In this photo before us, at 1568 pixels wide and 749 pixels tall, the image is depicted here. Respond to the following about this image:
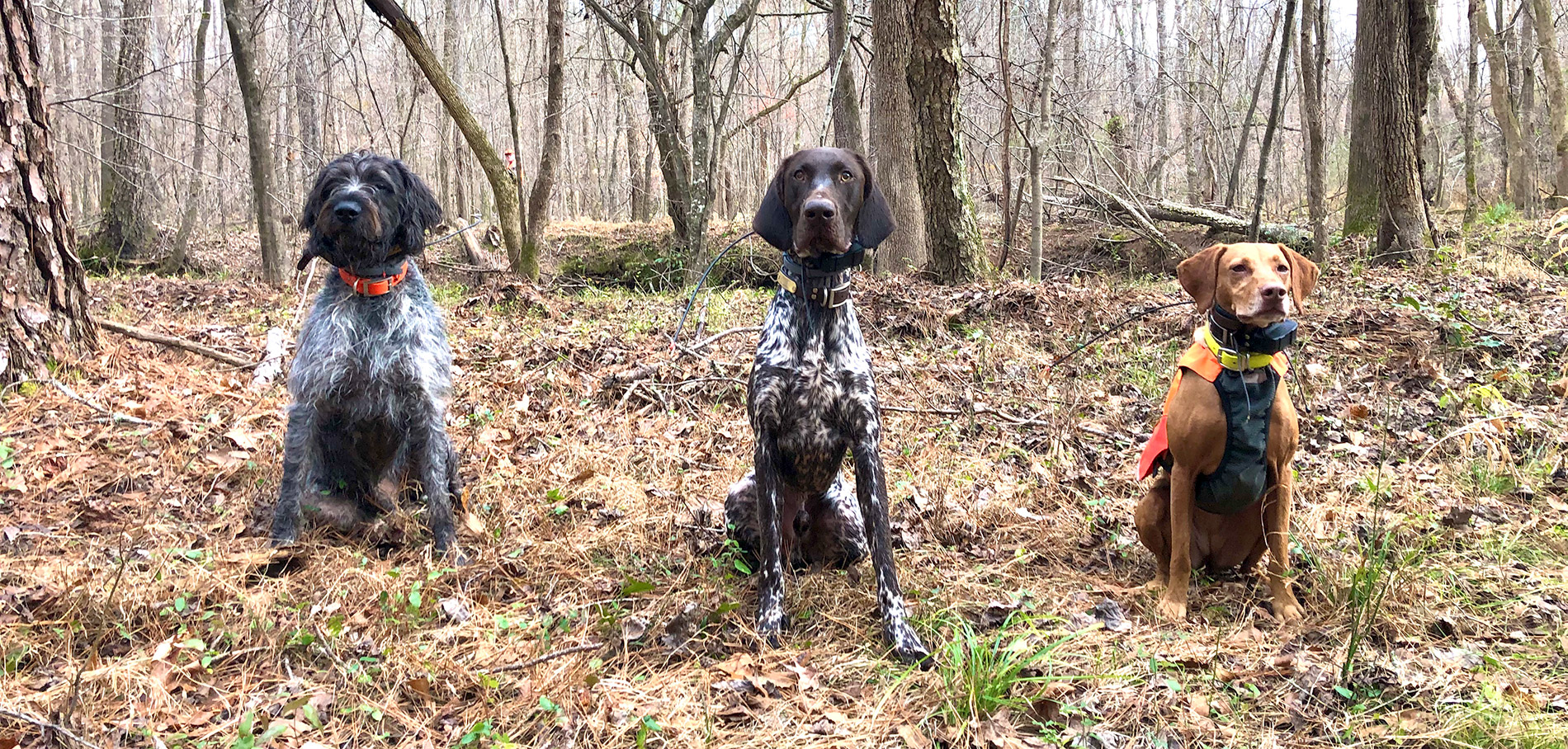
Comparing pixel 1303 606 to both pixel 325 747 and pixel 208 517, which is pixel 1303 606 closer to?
pixel 325 747

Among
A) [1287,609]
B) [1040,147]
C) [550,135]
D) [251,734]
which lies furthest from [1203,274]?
[550,135]

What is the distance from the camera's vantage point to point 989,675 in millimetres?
2762

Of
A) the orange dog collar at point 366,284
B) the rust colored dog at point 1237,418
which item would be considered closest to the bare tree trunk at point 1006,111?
the rust colored dog at point 1237,418

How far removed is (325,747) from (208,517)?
2.08 meters

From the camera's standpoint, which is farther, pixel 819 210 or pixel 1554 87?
pixel 1554 87

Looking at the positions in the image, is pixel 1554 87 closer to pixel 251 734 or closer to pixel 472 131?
pixel 472 131

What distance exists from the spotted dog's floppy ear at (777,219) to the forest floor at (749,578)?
1373 millimetres

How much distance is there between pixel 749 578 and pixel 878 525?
0.66m

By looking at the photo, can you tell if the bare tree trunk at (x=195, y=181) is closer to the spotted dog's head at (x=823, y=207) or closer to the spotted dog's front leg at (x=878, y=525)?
the spotted dog's head at (x=823, y=207)

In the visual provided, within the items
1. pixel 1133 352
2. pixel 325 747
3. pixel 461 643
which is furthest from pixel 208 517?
pixel 1133 352

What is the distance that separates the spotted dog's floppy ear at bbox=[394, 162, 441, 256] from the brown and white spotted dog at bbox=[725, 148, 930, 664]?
1.53 metres

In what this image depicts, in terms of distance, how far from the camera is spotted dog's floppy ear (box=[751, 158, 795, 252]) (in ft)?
11.3

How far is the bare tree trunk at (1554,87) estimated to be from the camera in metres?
15.0

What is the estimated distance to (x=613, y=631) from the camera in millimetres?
3289
